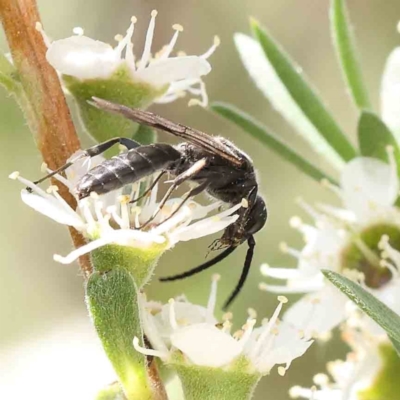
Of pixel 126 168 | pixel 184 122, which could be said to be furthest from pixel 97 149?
pixel 184 122

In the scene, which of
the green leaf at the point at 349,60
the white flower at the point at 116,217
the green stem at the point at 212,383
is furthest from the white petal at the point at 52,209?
the green leaf at the point at 349,60

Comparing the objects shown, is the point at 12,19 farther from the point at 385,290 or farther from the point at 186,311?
the point at 385,290

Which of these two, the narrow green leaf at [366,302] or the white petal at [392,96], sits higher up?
the white petal at [392,96]

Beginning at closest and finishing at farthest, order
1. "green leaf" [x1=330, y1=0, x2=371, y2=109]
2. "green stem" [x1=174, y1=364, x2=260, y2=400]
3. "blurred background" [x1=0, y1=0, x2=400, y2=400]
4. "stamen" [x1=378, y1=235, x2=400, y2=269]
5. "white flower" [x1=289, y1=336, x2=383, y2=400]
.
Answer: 1. "green stem" [x1=174, y1=364, x2=260, y2=400]
2. "white flower" [x1=289, y1=336, x2=383, y2=400]
3. "stamen" [x1=378, y1=235, x2=400, y2=269]
4. "green leaf" [x1=330, y1=0, x2=371, y2=109]
5. "blurred background" [x1=0, y1=0, x2=400, y2=400]

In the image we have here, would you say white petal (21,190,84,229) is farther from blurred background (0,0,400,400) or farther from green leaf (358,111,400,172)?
blurred background (0,0,400,400)

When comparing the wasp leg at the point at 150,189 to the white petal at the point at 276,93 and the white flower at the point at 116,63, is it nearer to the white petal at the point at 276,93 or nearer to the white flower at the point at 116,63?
the white flower at the point at 116,63

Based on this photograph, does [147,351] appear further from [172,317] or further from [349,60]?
[349,60]

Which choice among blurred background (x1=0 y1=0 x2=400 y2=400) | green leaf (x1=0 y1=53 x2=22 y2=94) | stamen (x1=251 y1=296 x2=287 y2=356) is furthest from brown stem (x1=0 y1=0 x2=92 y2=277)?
blurred background (x1=0 y1=0 x2=400 y2=400)

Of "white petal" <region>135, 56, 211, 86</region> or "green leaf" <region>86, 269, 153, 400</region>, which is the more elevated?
"white petal" <region>135, 56, 211, 86</region>
